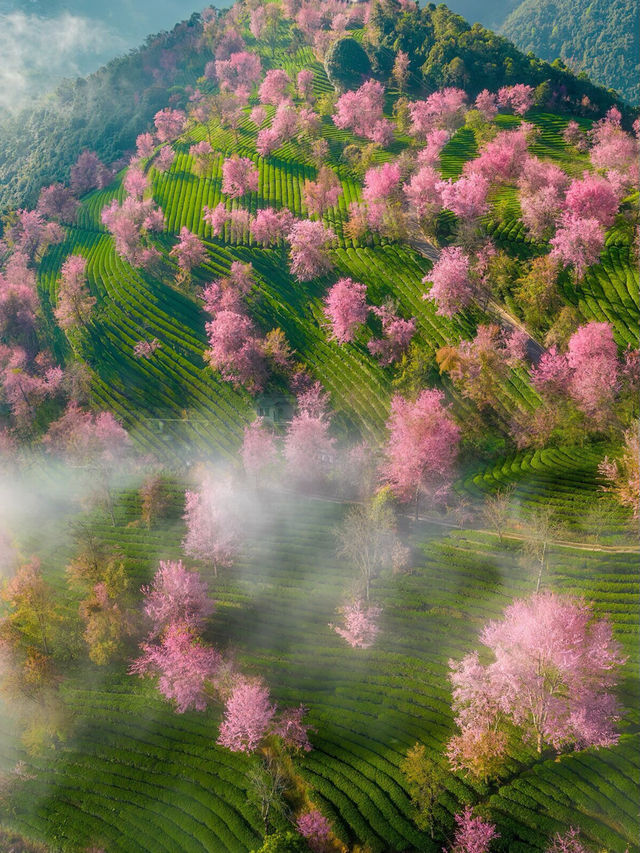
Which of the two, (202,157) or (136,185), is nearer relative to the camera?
(136,185)

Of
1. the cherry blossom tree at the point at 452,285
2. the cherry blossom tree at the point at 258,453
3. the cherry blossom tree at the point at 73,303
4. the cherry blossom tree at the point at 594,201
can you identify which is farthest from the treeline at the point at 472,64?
the cherry blossom tree at the point at 258,453

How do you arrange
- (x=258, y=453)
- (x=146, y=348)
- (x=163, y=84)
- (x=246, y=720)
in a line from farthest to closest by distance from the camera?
(x=163, y=84)
(x=146, y=348)
(x=258, y=453)
(x=246, y=720)

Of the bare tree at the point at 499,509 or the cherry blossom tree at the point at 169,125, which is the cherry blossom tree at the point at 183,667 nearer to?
the bare tree at the point at 499,509

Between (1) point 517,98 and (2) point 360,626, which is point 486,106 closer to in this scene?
(1) point 517,98

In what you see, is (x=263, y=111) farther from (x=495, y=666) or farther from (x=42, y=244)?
(x=495, y=666)

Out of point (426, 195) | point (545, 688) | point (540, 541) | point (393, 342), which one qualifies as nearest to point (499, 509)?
point (540, 541)

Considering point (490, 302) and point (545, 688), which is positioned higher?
point (490, 302)

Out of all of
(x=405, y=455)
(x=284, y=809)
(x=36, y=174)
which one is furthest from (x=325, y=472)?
(x=36, y=174)
